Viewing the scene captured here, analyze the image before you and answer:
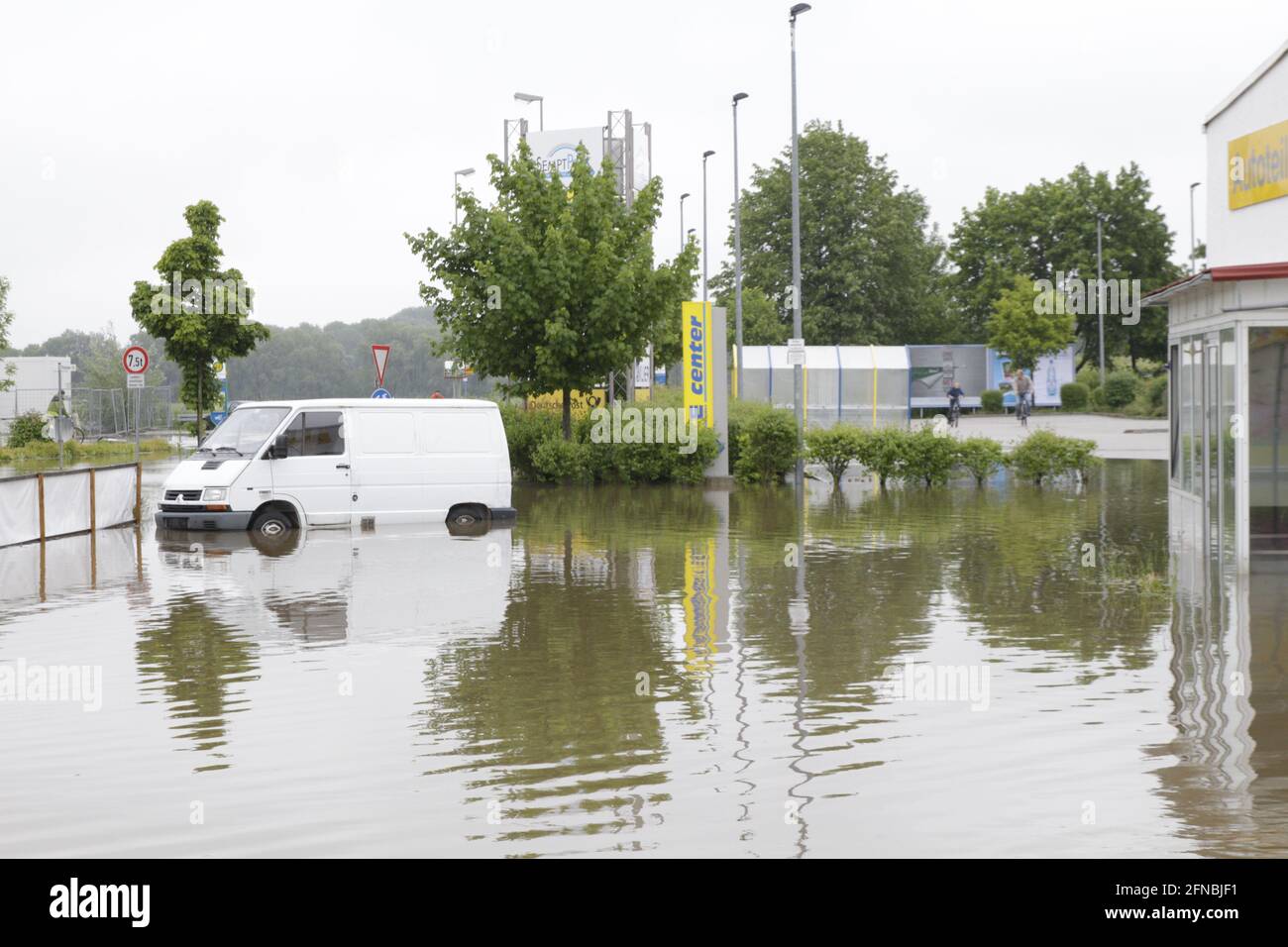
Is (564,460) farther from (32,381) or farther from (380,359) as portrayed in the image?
(32,381)

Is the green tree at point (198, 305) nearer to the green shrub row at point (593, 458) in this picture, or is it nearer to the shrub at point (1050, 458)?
the green shrub row at point (593, 458)

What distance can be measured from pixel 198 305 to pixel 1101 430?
30728 mm

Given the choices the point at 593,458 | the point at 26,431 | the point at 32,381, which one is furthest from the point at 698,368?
the point at 32,381

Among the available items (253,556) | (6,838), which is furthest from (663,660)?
(253,556)

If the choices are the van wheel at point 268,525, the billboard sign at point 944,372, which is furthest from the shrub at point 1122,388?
the van wheel at point 268,525

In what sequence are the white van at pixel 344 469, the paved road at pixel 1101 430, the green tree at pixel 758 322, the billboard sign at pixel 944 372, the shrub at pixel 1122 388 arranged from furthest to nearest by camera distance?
the green tree at pixel 758 322
the billboard sign at pixel 944 372
the shrub at pixel 1122 388
the paved road at pixel 1101 430
the white van at pixel 344 469

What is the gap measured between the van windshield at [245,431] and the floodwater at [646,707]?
291 cm

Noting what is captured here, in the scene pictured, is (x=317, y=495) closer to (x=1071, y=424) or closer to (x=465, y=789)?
(x=465, y=789)

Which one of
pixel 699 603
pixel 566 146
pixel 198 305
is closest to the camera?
Answer: pixel 699 603

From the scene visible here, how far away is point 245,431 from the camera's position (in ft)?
66.2

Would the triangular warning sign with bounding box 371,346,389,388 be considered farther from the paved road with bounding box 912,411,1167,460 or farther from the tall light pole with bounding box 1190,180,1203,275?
the tall light pole with bounding box 1190,180,1203,275

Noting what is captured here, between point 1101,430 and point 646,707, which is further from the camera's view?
point 1101,430

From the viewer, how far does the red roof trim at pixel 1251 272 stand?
48.5 ft
